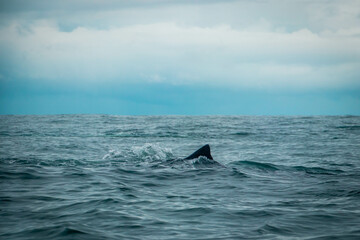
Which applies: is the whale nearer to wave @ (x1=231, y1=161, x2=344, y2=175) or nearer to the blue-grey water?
the blue-grey water

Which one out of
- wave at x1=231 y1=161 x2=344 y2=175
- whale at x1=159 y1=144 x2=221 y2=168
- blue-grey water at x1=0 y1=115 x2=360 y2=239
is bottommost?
wave at x1=231 y1=161 x2=344 y2=175

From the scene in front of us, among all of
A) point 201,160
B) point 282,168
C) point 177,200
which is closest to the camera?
point 177,200

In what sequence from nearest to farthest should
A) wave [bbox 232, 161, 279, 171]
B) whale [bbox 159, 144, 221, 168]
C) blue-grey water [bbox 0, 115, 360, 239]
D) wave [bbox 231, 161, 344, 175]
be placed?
blue-grey water [bbox 0, 115, 360, 239] → whale [bbox 159, 144, 221, 168] → wave [bbox 231, 161, 344, 175] → wave [bbox 232, 161, 279, 171]

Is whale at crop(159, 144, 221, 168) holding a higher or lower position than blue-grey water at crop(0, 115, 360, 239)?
higher

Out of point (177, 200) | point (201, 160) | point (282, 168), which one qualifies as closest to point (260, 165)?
point (282, 168)

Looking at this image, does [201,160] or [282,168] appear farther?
[282,168]

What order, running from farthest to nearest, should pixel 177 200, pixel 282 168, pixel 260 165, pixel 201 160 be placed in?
pixel 260 165, pixel 282 168, pixel 201 160, pixel 177 200

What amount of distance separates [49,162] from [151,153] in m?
6.42

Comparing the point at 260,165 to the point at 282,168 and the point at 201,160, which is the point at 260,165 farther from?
the point at 201,160

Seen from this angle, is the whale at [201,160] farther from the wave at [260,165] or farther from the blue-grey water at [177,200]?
the wave at [260,165]

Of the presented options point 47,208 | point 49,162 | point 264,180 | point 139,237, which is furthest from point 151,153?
point 139,237

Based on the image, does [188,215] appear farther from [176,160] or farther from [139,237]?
[176,160]

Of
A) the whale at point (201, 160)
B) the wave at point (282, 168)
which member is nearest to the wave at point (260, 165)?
the wave at point (282, 168)

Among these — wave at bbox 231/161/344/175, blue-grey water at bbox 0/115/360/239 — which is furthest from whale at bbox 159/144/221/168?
wave at bbox 231/161/344/175
